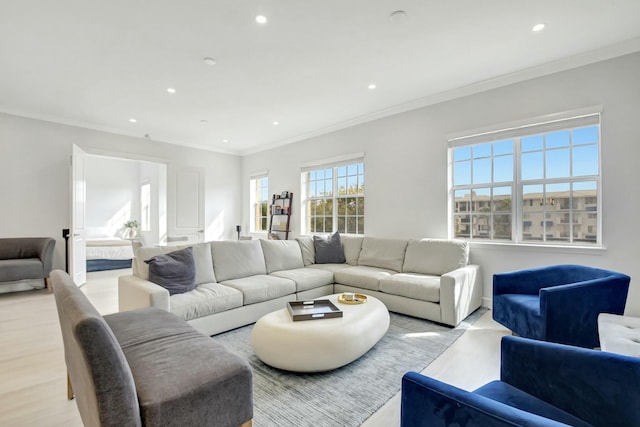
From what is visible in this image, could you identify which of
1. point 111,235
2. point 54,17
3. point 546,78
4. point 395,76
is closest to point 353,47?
point 395,76

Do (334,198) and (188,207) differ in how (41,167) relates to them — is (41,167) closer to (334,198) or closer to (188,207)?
(188,207)

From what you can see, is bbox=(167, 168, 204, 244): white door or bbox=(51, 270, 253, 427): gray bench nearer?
bbox=(51, 270, 253, 427): gray bench

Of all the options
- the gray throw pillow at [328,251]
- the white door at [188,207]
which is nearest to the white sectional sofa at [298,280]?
the gray throw pillow at [328,251]

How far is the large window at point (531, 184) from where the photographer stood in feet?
10.4

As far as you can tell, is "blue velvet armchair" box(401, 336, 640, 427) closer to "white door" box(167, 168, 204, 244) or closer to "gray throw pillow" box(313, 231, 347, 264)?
"gray throw pillow" box(313, 231, 347, 264)

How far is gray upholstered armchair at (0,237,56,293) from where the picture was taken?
4266mm

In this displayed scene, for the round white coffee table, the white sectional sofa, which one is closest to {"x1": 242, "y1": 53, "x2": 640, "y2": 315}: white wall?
the white sectional sofa

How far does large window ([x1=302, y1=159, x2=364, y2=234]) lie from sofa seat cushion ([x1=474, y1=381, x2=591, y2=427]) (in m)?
3.92

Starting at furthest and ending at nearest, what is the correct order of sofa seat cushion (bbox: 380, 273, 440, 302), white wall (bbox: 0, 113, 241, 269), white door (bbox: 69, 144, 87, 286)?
white wall (bbox: 0, 113, 241, 269) → white door (bbox: 69, 144, 87, 286) → sofa seat cushion (bbox: 380, 273, 440, 302)

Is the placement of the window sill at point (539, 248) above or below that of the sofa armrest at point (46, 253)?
above

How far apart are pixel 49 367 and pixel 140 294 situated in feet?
2.61

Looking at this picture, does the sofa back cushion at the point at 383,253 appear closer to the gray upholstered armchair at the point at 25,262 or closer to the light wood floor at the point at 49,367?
the light wood floor at the point at 49,367

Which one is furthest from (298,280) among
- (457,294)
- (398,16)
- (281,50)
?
(398,16)

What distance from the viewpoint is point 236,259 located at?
141 inches
